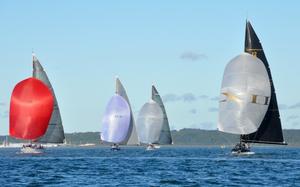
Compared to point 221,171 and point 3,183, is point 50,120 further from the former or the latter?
point 3,183

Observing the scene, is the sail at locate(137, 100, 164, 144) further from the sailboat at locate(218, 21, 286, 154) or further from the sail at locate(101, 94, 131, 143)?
the sailboat at locate(218, 21, 286, 154)

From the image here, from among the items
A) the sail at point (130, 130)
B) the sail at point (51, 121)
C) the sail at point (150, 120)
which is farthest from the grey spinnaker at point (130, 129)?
the sail at point (51, 121)

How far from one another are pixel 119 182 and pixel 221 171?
1564 centimetres

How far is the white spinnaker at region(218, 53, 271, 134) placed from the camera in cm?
11231

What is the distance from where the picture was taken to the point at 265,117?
385 ft

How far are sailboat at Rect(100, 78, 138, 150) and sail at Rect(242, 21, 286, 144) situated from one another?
155 feet

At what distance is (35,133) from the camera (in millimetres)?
125812

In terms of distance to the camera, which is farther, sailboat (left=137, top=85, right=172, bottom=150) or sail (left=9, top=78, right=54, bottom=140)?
sailboat (left=137, top=85, right=172, bottom=150)

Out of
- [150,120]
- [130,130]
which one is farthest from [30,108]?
[150,120]

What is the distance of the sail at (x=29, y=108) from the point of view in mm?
121375

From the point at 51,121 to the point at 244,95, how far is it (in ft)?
118

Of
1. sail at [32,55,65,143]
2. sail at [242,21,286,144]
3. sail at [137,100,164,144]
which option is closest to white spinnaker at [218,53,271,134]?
sail at [242,21,286,144]

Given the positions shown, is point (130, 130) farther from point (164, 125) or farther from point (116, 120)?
point (164, 125)

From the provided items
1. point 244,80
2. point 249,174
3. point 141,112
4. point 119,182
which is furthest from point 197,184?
point 141,112
